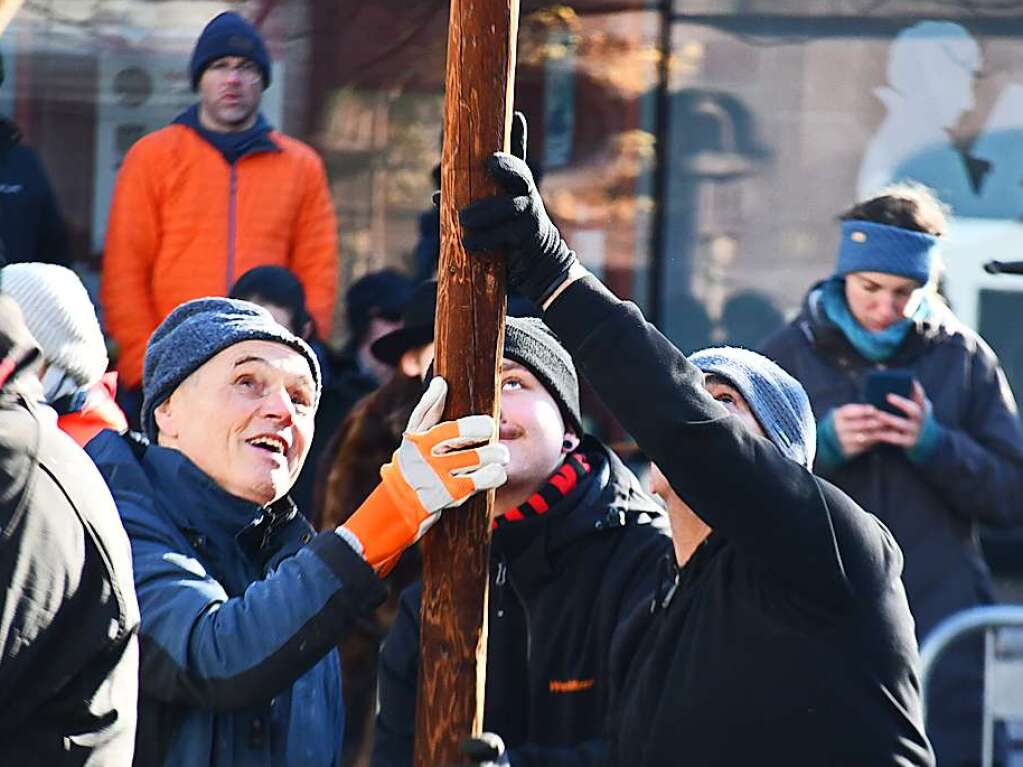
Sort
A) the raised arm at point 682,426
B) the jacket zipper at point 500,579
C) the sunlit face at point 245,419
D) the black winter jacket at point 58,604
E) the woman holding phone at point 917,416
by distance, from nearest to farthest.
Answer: the black winter jacket at point 58,604
the raised arm at point 682,426
the sunlit face at point 245,419
the jacket zipper at point 500,579
the woman holding phone at point 917,416

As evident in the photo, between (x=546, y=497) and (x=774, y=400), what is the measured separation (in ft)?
2.87

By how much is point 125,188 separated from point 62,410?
1876 millimetres

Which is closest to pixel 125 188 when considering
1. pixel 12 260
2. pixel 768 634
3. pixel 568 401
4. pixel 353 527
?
pixel 12 260

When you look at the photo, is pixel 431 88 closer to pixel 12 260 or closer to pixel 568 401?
pixel 12 260

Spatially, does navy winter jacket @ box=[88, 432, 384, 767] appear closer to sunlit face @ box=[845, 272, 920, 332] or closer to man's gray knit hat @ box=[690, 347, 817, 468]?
man's gray knit hat @ box=[690, 347, 817, 468]

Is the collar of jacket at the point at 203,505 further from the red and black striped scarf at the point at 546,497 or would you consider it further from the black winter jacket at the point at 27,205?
the black winter jacket at the point at 27,205

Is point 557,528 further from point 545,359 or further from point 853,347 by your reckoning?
point 853,347

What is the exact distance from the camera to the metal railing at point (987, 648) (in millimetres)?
5578

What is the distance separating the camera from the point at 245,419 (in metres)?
3.81

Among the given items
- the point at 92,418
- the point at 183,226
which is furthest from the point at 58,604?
the point at 183,226

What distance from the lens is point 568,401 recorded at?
4.52 meters

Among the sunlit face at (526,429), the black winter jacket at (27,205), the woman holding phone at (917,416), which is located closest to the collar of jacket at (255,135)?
the black winter jacket at (27,205)

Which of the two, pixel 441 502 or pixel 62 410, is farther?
pixel 62 410

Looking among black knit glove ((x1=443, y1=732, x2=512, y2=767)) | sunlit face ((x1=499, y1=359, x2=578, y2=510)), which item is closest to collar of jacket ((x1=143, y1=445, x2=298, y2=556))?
black knit glove ((x1=443, y1=732, x2=512, y2=767))
